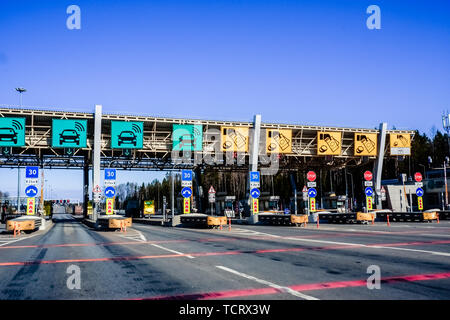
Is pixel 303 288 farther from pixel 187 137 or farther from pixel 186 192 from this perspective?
pixel 187 137

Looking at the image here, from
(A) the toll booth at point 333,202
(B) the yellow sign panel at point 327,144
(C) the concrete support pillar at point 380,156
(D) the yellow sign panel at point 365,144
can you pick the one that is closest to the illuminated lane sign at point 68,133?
(B) the yellow sign panel at point 327,144

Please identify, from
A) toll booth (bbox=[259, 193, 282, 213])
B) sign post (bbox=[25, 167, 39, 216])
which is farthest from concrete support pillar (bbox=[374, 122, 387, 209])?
sign post (bbox=[25, 167, 39, 216])

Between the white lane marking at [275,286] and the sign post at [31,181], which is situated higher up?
the sign post at [31,181]

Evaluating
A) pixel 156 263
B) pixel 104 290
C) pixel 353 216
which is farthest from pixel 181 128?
pixel 104 290

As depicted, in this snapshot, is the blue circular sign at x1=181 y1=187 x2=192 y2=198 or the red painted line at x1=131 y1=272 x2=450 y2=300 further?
the blue circular sign at x1=181 y1=187 x2=192 y2=198

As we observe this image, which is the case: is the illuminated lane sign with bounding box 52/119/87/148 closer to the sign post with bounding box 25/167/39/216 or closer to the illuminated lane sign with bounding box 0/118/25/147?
the illuminated lane sign with bounding box 0/118/25/147

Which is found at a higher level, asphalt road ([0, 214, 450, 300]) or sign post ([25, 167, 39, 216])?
sign post ([25, 167, 39, 216])

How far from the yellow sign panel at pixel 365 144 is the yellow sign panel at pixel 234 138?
12.9m

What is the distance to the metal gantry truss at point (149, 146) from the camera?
35.0 metres

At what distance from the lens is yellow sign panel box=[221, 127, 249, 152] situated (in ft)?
122

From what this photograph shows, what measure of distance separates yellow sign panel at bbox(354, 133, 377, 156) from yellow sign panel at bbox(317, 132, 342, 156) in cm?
282

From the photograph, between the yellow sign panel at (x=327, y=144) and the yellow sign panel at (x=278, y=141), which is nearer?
the yellow sign panel at (x=278, y=141)

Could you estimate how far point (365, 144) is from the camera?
140 ft

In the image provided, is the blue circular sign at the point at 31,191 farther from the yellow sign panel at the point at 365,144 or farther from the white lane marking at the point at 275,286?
the yellow sign panel at the point at 365,144
